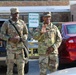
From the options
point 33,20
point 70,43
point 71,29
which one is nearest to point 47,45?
point 70,43

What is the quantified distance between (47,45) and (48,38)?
16cm

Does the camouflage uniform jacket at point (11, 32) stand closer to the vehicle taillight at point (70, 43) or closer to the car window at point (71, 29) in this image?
the vehicle taillight at point (70, 43)

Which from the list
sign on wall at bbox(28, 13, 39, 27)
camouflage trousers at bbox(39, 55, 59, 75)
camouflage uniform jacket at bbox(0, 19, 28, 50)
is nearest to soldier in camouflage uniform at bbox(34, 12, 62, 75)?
camouflage trousers at bbox(39, 55, 59, 75)

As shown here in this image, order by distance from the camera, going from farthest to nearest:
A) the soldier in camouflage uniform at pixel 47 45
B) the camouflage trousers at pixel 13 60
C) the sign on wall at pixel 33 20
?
1. the sign on wall at pixel 33 20
2. the camouflage trousers at pixel 13 60
3. the soldier in camouflage uniform at pixel 47 45

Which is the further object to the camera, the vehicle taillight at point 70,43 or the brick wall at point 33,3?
the brick wall at point 33,3

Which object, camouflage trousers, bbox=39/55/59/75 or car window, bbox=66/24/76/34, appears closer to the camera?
camouflage trousers, bbox=39/55/59/75

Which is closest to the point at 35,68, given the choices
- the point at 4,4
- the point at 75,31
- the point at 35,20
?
the point at 75,31

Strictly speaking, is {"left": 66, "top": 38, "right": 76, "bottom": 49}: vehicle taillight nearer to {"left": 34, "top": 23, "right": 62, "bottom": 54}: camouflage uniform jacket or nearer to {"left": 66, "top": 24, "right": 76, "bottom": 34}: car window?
{"left": 66, "top": 24, "right": 76, "bottom": 34}: car window

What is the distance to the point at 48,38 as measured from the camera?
→ 7.31 m

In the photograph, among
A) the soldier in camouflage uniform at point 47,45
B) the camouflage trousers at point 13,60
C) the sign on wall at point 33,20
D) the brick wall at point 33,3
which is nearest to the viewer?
the soldier in camouflage uniform at point 47,45

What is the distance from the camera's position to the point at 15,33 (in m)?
7.39

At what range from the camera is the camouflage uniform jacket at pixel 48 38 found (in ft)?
24.0

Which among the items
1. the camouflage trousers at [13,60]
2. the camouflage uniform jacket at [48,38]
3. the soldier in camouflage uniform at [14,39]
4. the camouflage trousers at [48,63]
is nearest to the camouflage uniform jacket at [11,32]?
the soldier in camouflage uniform at [14,39]

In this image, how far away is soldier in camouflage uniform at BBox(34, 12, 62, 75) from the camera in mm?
7301
